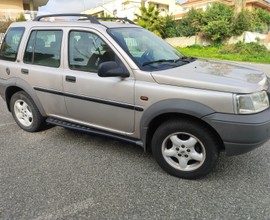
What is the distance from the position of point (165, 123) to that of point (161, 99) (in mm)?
Result: 293

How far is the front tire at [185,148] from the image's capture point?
2.63 m

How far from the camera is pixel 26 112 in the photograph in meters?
4.21

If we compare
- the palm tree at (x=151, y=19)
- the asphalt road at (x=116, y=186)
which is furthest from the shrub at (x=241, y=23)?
the asphalt road at (x=116, y=186)

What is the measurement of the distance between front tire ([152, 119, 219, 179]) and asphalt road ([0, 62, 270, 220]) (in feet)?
0.50

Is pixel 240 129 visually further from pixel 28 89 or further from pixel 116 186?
pixel 28 89

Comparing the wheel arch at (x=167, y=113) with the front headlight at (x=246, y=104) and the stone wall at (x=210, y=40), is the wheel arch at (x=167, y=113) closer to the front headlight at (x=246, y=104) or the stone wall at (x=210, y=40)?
the front headlight at (x=246, y=104)

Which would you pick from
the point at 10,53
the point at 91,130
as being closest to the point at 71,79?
the point at 91,130

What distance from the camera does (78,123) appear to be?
140 inches

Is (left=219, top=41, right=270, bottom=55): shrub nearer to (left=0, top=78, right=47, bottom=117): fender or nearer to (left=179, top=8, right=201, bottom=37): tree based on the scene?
(left=179, top=8, right=201, bottom=37): tree

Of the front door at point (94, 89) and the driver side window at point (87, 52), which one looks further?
the driver side window at point (87, 52)

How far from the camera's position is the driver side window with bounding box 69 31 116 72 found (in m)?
3.15

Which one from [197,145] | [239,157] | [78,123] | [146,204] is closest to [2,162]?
[78,123]

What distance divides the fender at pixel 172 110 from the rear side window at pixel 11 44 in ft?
8.41

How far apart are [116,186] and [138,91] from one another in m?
1.12
